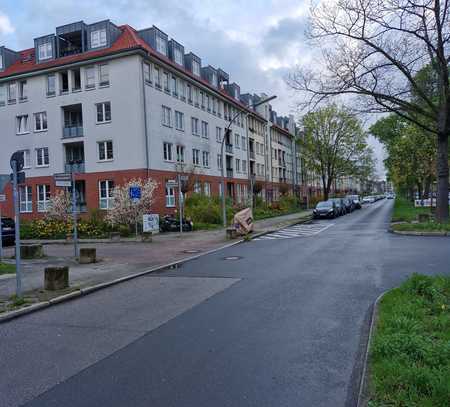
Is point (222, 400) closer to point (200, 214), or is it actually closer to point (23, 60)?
point (200, 214)

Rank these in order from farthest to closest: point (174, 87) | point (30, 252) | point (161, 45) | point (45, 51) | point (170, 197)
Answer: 1. point (161, 45)
2. point (45, 51)
3. point (174, 87)
4. point (170, 197)
5. point (30, 252)

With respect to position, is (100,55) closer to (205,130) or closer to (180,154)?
(180,154)

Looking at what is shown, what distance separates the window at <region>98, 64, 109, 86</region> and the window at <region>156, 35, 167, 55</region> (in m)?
5.52

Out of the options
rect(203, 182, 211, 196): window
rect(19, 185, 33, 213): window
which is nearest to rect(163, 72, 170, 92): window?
rect(203, 182, 211, 196): window

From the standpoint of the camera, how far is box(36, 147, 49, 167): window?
108ft

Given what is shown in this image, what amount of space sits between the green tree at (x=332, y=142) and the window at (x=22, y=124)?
109ft

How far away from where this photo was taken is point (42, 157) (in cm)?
3309

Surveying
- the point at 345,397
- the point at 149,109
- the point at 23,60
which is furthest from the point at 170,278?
the point at 23,60

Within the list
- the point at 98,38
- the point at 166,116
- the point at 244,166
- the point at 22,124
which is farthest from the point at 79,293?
the point at 244,166

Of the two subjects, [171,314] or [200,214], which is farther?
[200,214]

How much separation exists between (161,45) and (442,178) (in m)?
24.9

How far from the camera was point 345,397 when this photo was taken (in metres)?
3.62

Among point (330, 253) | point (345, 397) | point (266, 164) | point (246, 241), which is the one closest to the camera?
point (345, 397)

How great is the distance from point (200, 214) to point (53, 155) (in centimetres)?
1349
